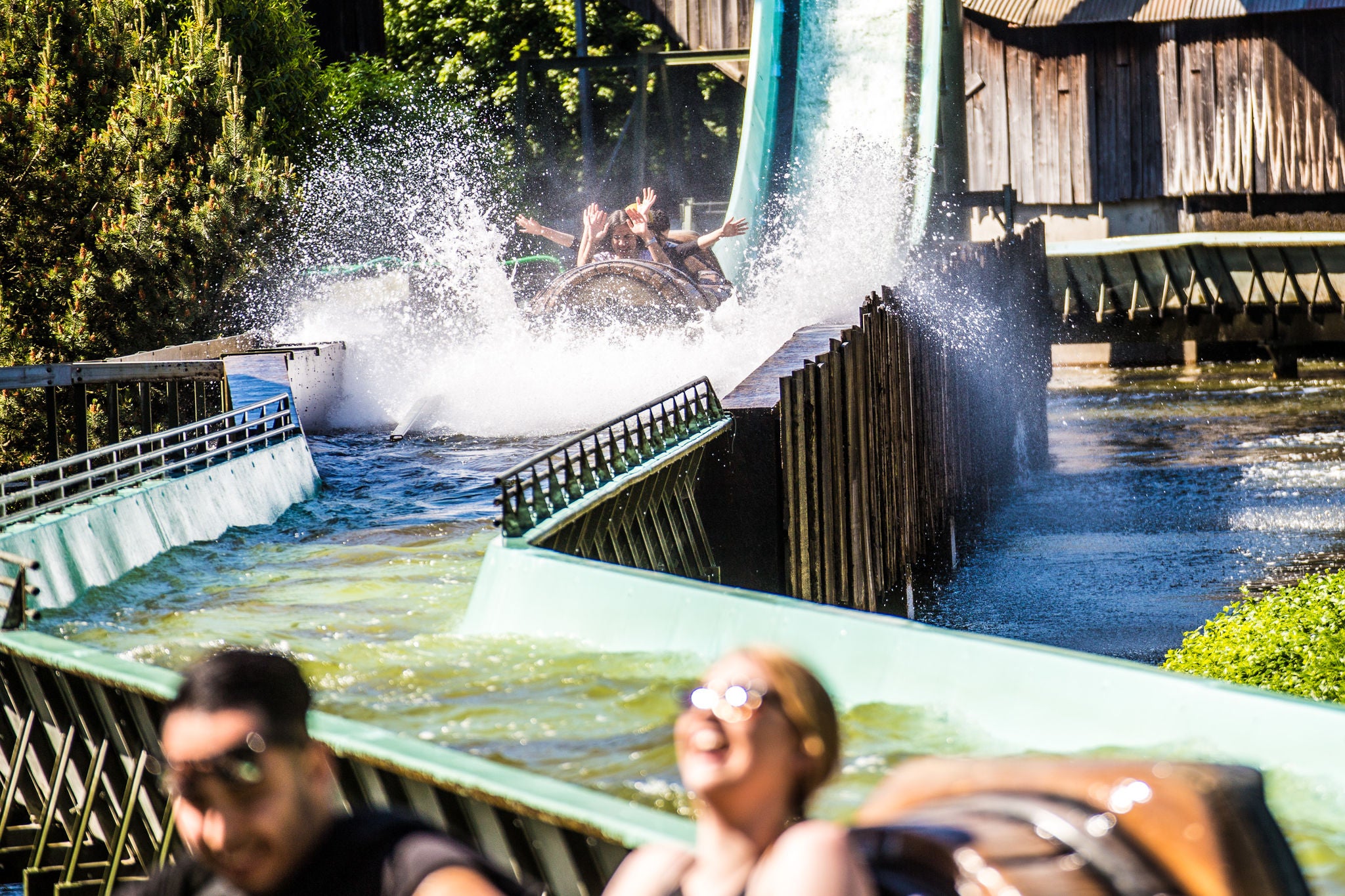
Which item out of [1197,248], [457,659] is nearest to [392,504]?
[457,659]

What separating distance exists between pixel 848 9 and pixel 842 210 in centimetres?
368

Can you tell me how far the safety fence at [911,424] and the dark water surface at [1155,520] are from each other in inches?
21.7

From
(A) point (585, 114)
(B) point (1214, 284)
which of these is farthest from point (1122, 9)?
(A) point (585, 114)

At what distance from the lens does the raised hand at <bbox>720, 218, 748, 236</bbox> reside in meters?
16.1

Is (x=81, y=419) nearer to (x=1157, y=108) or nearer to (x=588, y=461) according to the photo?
(x=588, y=461)

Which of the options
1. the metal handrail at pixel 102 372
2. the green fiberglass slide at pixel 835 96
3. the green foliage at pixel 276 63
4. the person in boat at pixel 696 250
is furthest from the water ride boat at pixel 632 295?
the green foliage at pixel 276 63

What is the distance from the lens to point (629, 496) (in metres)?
7.57

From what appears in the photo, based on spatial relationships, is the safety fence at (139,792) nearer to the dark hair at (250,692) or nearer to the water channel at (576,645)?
the water channel at (576,645)

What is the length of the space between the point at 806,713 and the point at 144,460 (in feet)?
21.6

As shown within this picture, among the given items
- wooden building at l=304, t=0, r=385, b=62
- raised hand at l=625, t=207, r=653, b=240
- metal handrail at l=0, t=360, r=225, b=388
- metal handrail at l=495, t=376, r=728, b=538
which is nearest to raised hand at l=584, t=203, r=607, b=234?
raised hand at l=625, t=207, r=653, b=240

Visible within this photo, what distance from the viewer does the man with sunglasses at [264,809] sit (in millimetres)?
2018

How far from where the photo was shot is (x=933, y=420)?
43.3 feet

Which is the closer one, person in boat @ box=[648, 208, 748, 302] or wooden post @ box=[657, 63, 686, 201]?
person in boat @ box=[648, 208, 748, 302]

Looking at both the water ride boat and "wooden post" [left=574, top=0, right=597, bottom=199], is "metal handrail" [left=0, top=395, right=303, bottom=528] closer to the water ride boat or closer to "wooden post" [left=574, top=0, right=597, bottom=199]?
the water ride boat
